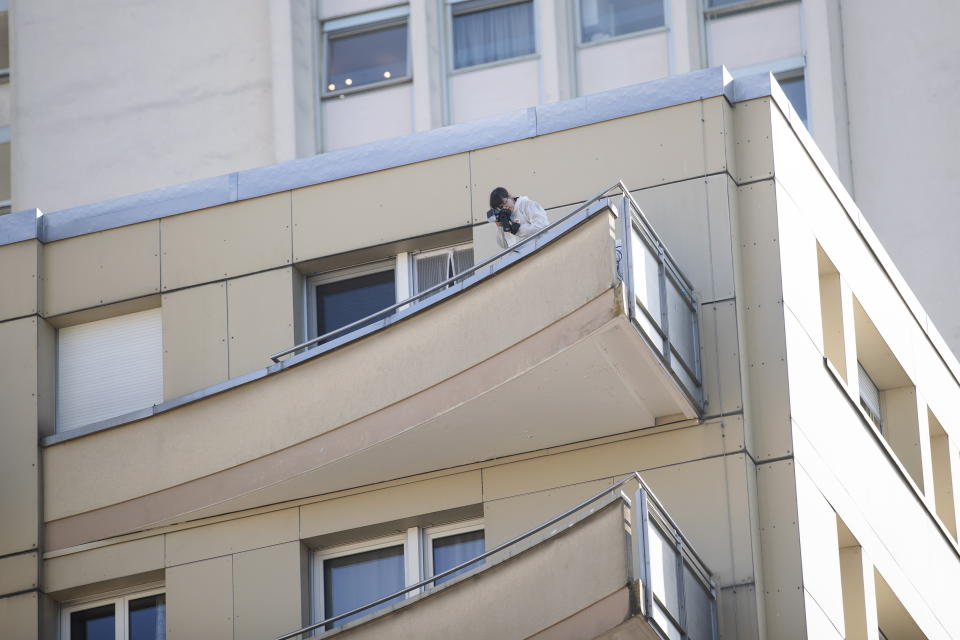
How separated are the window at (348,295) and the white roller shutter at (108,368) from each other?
180cm

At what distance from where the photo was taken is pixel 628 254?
20.9m

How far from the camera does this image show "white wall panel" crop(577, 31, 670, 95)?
3450 centimetres

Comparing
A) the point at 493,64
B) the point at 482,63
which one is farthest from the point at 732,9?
the point at 482,63

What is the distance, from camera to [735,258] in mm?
22703

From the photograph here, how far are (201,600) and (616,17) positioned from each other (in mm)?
14532

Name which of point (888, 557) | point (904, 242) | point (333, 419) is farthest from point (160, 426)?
point (904, 242)

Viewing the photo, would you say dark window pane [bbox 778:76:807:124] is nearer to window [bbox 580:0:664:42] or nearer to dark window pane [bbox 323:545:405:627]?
window [bbox 580:0:664:42]

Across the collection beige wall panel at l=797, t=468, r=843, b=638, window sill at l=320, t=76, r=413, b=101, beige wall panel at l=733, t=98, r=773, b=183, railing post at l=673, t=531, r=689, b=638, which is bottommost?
railing post at l=673, t=531, r=689, b=638

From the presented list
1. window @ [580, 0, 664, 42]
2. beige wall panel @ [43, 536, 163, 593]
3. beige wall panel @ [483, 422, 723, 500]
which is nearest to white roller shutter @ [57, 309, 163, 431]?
beige wall panel @ [43, 536, 163, 593]

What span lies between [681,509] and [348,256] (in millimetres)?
4917

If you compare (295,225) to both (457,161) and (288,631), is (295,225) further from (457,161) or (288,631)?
(288,631)

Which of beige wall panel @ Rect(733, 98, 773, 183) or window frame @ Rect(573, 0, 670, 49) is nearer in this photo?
beige wall panel @ Rect(733, 98, 773, 183)

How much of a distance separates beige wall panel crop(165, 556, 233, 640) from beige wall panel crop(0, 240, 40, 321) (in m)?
3.74

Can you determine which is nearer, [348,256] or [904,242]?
[348,256]
